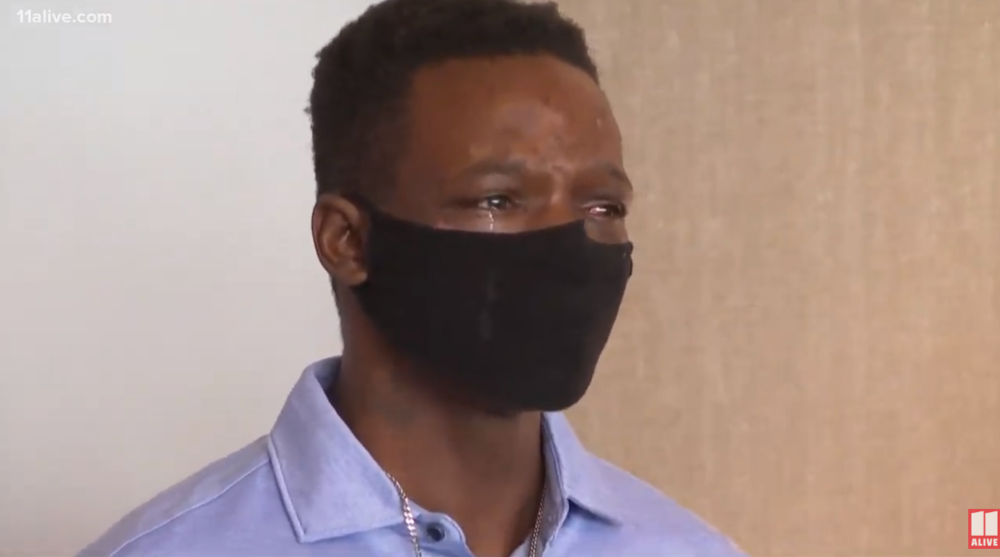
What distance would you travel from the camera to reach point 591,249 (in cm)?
80

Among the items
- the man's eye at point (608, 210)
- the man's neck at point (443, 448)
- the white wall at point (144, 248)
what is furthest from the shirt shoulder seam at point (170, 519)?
the white wall at point (144, 248)

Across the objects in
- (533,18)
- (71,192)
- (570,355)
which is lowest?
(570,355)

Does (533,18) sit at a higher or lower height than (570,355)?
higher

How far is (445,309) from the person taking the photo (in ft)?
2.60

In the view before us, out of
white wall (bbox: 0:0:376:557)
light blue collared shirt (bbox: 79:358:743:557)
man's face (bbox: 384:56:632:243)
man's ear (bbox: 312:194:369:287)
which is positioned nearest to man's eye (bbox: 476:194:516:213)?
man's face (bbox: 384:56:632:243)

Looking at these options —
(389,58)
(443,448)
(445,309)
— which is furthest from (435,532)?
(389,58)

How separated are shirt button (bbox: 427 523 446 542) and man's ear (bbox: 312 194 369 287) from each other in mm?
219

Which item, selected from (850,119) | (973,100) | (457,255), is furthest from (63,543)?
(973,100)

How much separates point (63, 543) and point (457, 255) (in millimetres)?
758

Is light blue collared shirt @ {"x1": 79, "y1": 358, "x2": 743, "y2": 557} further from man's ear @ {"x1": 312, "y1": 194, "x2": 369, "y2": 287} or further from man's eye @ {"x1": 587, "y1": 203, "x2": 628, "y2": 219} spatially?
man's eye @ {"x1": 587, "y1": 203, "x2": 628, "y2": 219}

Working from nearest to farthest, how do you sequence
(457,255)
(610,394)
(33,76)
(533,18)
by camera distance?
(457,255), (533,18), (33,76), (610,394)

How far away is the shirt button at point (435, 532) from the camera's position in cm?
79

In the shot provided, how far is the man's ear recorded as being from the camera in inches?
32.7

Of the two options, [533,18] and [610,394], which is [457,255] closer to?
[533,18]
